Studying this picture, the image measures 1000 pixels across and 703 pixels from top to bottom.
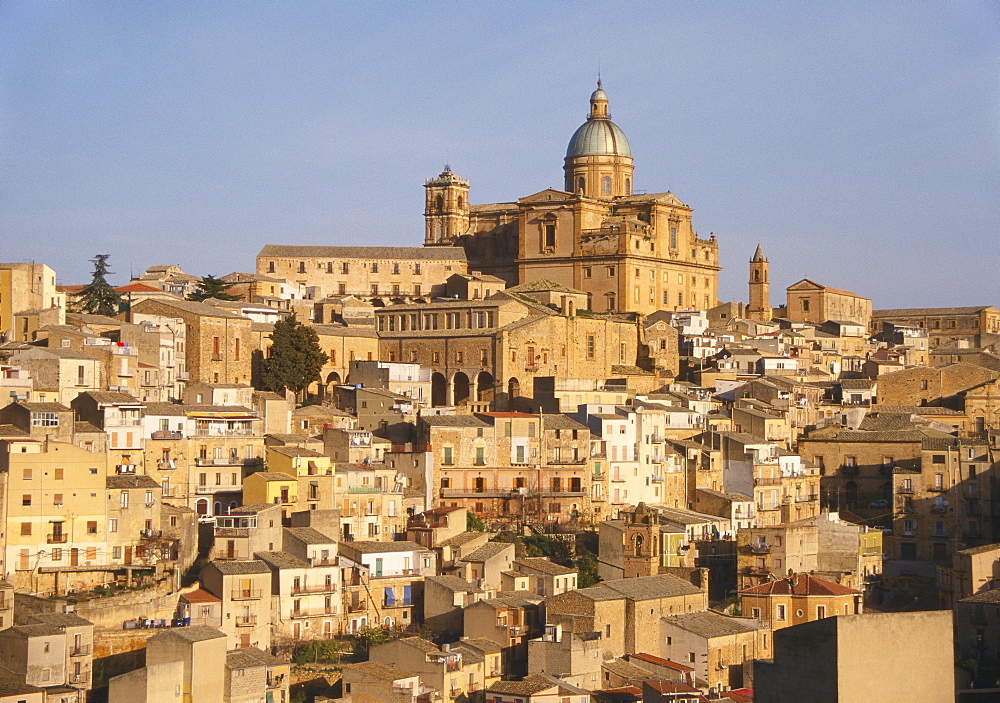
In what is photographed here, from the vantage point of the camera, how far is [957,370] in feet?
186

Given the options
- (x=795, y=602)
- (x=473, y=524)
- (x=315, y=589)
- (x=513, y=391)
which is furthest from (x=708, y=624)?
(x=513, y=391)

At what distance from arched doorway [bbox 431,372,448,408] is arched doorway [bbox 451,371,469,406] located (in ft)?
1.14

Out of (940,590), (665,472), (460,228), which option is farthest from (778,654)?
(460,228)

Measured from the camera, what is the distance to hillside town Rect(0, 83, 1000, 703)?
31312 mm

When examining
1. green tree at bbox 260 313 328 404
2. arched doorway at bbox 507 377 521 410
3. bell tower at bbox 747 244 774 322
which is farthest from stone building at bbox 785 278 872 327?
green tree at bbox 260 313 328 404

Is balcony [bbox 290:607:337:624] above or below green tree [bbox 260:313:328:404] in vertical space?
below

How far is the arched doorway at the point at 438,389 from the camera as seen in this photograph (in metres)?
54.2

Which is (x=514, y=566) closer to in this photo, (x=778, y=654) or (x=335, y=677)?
(x=335, y=677)

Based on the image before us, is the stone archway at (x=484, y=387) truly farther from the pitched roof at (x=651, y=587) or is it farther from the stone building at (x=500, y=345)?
the pitched roof at (x=651, y=587)

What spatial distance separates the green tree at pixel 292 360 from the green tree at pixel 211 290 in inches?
377

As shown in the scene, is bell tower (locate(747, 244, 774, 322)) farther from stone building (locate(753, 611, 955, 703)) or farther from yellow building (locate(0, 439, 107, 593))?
stone building (locate(753, 611, 955, 703))

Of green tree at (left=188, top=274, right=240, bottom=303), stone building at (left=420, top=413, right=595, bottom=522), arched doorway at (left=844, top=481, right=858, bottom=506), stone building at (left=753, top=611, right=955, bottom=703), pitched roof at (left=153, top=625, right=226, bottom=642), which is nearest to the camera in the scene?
stone building at (left=753, top=611, right=955, bottom=703)

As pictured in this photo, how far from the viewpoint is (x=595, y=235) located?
219ft

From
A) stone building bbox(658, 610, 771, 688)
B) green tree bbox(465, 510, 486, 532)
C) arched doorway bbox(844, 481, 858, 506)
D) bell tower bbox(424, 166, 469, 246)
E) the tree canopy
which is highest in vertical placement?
bell tower bbox(424, 166, 469, 246)
